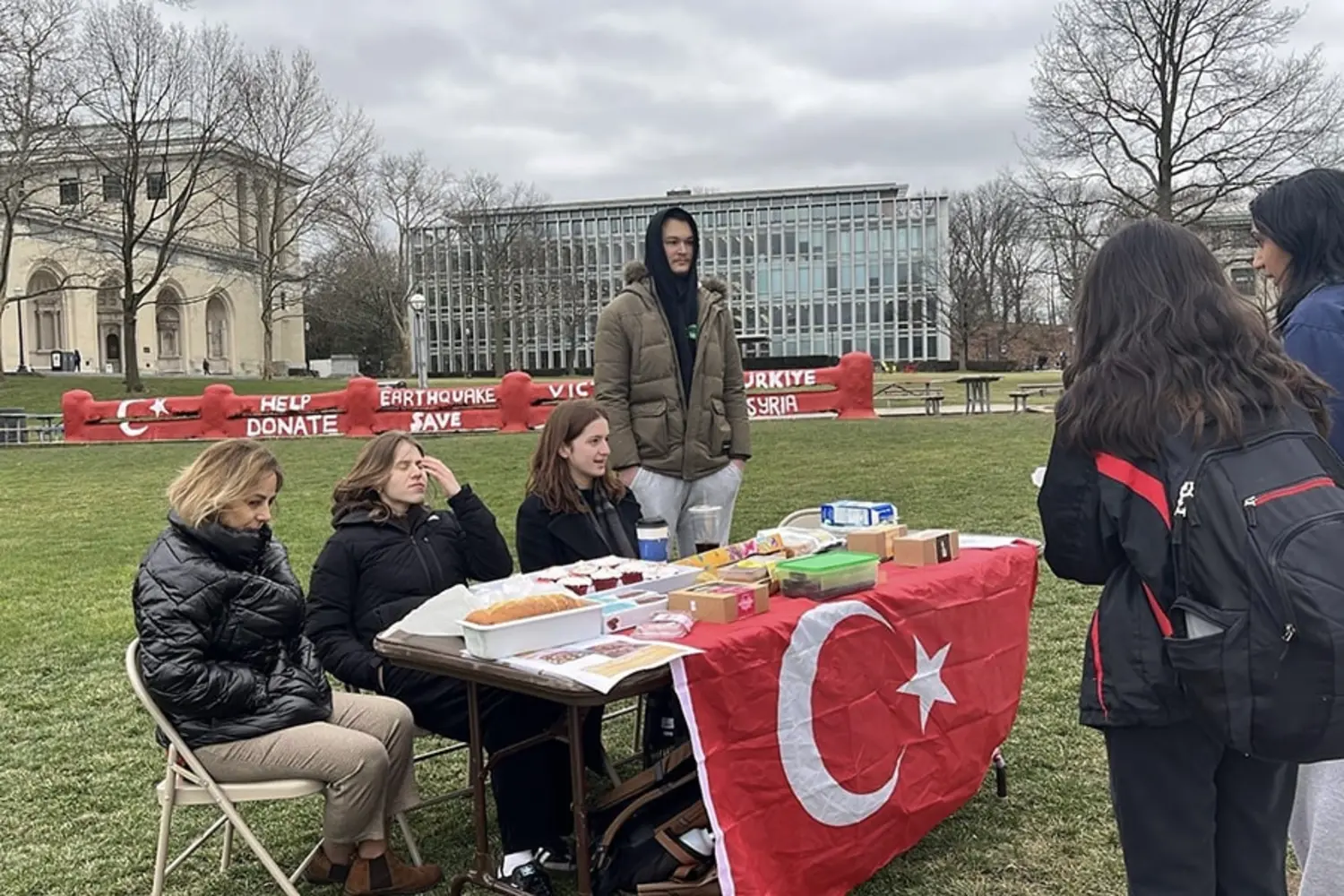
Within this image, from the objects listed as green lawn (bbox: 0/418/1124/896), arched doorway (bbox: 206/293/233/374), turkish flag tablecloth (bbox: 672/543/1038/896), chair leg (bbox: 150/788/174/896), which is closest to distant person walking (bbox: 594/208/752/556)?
turkish flag tablecloth (bbox: 672/543/1038/896)

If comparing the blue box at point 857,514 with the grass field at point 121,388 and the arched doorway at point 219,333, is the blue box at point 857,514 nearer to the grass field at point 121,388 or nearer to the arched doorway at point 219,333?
the grass field at point 121,388

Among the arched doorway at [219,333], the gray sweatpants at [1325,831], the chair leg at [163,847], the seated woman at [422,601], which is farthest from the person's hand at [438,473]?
the arched doorway at [219,333]

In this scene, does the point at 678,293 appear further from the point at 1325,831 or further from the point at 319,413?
the point at 319,413

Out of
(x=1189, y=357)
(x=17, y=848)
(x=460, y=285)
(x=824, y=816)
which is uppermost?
(x=460, y=285)

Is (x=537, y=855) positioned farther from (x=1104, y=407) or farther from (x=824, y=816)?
(x=1104, y=407)

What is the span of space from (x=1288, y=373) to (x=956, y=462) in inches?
470

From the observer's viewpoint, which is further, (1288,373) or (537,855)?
(537,855)

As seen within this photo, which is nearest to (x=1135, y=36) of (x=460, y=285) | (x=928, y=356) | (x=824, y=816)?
(x=824, y=816)

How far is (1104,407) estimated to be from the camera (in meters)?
2.01

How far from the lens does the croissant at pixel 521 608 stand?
8.93 ft

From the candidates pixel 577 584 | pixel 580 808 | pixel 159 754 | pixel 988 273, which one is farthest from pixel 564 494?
pixel 988 273

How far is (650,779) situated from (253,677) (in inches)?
47.8

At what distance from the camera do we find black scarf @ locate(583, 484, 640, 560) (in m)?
4.11

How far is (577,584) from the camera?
10.8 ft
